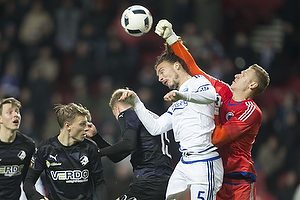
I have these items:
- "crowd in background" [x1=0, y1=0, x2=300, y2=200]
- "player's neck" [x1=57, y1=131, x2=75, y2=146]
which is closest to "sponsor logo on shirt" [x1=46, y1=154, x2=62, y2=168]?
"player's neck" [x1=57, y1=131, x2=75, y2=146]

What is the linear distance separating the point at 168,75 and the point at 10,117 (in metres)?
1.87

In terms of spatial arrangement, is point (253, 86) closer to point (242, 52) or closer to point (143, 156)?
point (143, 156)

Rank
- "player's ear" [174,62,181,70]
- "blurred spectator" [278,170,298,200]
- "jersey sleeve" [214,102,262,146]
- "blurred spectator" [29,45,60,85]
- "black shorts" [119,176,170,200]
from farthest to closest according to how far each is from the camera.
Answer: "blurred spectator" [29,45,60,85], "blurred spectator" [278,170,298,200], "black shorts" [119,176,170,200], "player's ear" [174,62,181,70], "jersey sleeve" [214,102,262,146]

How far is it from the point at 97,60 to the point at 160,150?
6426mm

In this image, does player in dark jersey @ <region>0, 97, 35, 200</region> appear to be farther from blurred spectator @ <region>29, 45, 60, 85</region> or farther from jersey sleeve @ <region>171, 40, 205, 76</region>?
blurred spectator @ <region>29, 45, 60, 85</region>

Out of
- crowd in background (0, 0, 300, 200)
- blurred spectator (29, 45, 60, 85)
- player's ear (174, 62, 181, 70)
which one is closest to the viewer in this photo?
player's ear (174, 62, 181, 70)

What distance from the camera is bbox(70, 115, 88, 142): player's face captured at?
223 inches

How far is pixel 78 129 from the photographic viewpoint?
18.6ft

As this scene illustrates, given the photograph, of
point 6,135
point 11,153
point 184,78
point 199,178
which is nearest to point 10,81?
point 6,135

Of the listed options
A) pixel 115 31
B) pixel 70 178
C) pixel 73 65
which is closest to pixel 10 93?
pixel 73 65

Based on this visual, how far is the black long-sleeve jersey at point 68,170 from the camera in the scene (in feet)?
18.2

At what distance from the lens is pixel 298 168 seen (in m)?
10.4

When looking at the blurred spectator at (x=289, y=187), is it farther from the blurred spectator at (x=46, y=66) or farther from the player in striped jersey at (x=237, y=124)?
the blurred spectator at (x=46, y=66)

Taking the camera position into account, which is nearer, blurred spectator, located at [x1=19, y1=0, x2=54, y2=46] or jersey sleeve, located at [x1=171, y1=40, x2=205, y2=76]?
jersey sleeve, located at [x1=171, y1=40, x2=205, y2=76]
